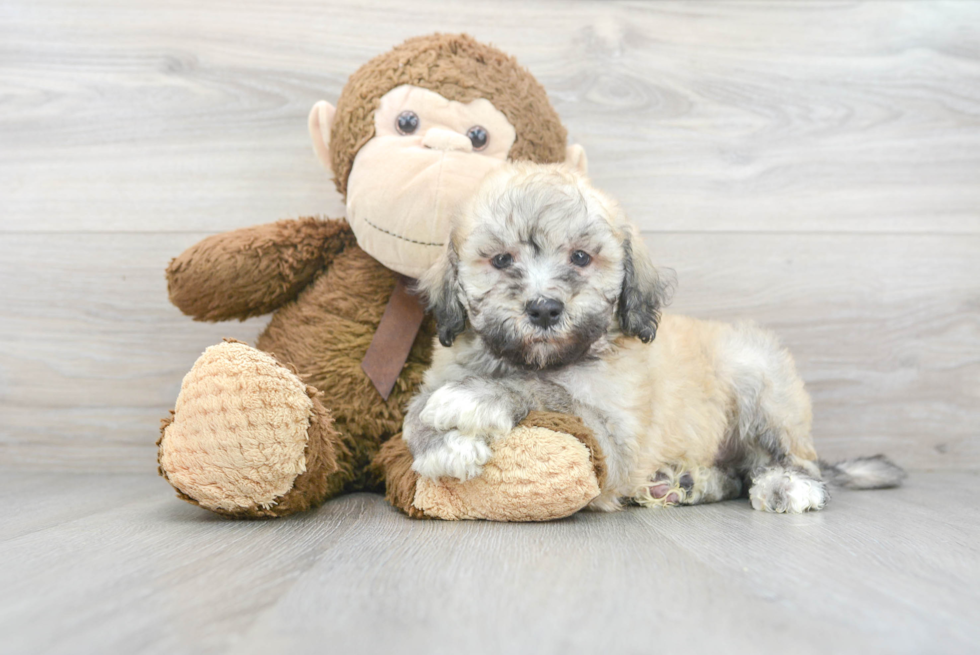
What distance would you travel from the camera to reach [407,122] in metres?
2.05

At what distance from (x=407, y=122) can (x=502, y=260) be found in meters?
0.57

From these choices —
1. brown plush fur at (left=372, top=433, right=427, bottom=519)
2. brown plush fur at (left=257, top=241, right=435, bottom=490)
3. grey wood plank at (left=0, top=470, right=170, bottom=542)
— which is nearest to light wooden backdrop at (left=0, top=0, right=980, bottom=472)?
grey wood plank at (left=0, top=470, right=170, bottom=542)

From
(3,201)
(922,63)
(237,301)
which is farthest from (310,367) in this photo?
(922,63)

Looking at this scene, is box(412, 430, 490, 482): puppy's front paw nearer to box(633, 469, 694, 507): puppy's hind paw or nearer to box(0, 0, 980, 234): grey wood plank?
box(633, 469, 694, 507): puppy's hind paw

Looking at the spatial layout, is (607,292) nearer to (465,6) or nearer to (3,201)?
(465,6)

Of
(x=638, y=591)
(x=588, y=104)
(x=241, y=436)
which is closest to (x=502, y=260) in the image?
(x=241, y=436)

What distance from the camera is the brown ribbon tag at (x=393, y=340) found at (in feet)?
6.93

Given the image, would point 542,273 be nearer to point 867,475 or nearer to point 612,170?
point 612,170

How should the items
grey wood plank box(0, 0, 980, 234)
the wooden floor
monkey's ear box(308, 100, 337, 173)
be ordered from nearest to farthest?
1. the wooden floor
2. monkey's ear box(308, 100, 337, 173)
3. grey wood plank box(0, 0, 980, 234)

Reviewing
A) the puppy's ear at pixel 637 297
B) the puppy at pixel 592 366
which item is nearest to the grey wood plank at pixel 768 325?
the puppy at pixel 592 366

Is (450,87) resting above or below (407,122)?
above

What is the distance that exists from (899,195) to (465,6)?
5.90ft

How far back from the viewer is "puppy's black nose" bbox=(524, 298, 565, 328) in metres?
1.62

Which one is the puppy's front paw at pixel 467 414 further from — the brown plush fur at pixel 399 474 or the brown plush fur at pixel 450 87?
the brown plush fur at pixel 450 87
